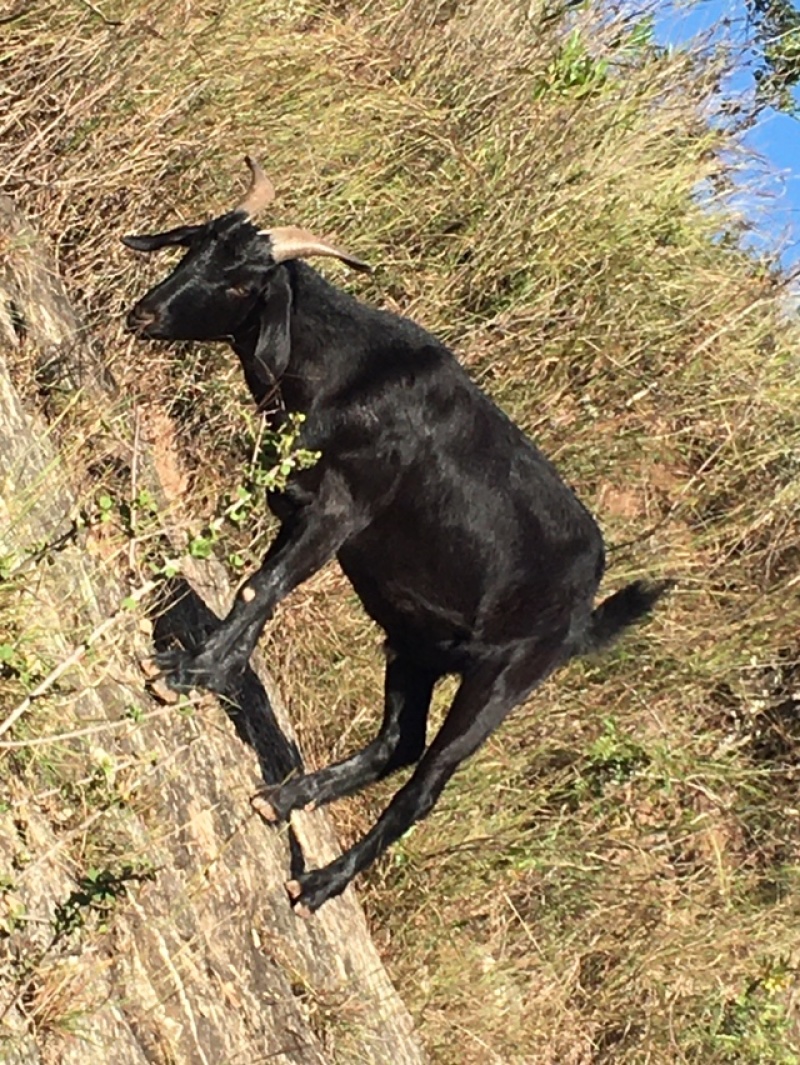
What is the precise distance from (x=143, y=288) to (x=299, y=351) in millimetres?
1856

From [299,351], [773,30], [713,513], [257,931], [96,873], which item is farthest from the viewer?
[773,30]

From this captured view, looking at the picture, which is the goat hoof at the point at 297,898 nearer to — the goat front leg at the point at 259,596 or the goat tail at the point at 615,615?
the goat front leg at the point at 259,596

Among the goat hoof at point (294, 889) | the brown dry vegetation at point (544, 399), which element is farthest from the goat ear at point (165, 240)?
the goat hoof at point (294, 889)

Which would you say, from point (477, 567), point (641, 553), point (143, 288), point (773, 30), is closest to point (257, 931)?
point (477, 567)

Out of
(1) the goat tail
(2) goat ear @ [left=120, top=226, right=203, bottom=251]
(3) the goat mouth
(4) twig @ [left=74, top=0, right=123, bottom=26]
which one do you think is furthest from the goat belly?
(4) twig @ [left=74, top=0, right=123, bottom=26]

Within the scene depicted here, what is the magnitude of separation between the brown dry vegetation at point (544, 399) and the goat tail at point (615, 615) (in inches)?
51.7

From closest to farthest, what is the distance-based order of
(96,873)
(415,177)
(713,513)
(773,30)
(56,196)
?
(96,873), (56,196), (415,177), (713,513), (773,30)

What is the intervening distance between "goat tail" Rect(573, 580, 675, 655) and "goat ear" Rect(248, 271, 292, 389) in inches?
61.2

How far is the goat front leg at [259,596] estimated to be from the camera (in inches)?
209

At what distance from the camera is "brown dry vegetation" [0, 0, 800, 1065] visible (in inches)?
281

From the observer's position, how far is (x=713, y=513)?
9.54 meters

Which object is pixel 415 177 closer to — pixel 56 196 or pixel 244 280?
pixel 56 196

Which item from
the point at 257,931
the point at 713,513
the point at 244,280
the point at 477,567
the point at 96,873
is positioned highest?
the point at 244,280

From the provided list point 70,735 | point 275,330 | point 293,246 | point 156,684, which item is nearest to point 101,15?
point 293,246
